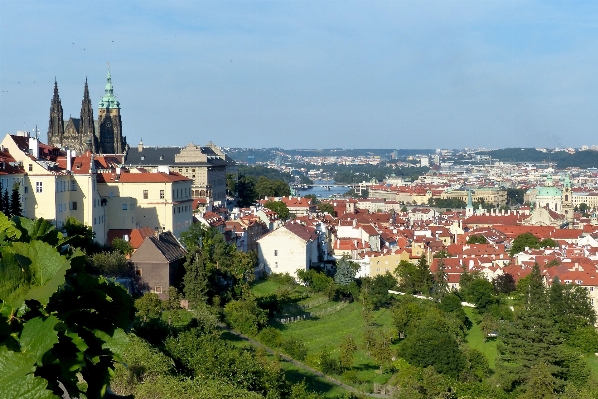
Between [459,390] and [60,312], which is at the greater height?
[60,312]

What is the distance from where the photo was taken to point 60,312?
3848 millimetres

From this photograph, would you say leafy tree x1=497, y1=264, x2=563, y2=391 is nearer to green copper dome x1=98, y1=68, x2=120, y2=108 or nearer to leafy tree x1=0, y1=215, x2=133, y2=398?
leafy tree x1=0, y1=215, x2=133, y2=398

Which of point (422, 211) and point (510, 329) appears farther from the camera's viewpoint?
point (422, 211)

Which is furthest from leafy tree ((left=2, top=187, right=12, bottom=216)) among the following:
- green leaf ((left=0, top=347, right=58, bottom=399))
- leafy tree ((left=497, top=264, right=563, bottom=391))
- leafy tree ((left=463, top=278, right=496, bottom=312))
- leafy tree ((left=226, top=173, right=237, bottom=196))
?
leafy tree ((left=226, top=173, right=237, bottom=196))

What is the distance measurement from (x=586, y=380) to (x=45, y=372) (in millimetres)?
24281

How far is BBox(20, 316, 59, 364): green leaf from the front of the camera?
3.09 meters

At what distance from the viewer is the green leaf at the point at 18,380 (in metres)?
2.76

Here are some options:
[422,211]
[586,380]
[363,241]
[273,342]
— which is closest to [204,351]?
[273,342]

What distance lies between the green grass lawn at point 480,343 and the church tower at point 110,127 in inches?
1513

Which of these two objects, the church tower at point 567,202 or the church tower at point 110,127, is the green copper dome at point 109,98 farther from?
the church tower at point 567,202

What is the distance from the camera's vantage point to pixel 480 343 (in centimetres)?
3155

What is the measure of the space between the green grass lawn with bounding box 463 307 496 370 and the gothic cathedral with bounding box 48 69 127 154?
34.5 meters

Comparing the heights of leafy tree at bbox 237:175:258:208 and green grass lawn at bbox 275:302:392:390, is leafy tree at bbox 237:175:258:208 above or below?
above

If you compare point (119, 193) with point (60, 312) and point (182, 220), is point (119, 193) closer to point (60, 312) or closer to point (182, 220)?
point (182, 220)
